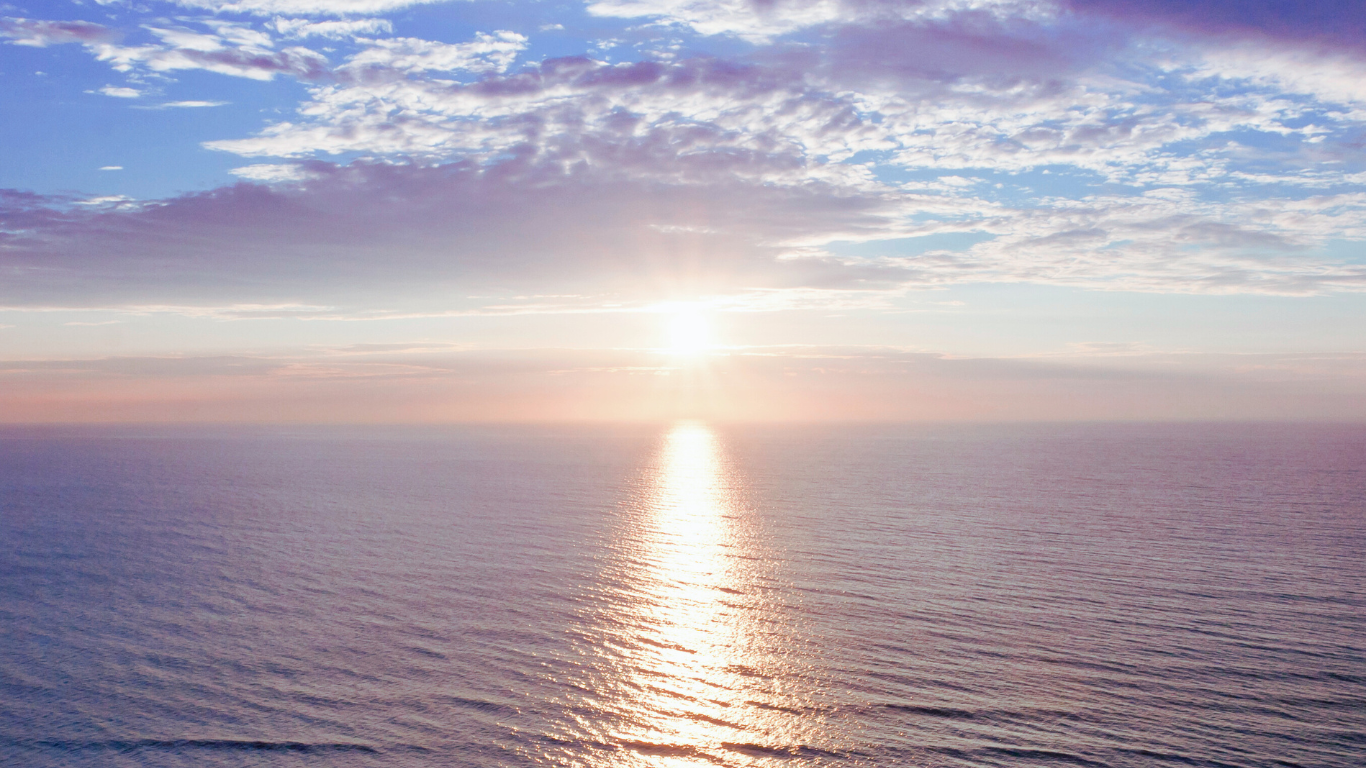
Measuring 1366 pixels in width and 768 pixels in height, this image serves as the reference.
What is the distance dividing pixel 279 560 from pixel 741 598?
34.0 metres

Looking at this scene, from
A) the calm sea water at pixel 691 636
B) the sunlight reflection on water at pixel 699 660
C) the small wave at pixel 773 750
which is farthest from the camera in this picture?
the sunlight reflection on water at pixel 699 660

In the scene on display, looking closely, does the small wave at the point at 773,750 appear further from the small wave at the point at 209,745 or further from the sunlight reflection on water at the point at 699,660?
the small wave at the point at 209,745

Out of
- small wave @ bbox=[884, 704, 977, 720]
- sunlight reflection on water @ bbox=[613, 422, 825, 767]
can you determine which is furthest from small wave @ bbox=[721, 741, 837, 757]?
small wave @ bbox=[884, 704, 977, 720]

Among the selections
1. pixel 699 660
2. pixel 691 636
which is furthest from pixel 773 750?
pixel 691 636

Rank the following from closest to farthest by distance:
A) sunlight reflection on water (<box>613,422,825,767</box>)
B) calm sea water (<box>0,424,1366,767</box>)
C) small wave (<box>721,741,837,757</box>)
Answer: small wave (<box>721,741,837,757</box>), calm sea water (<box>0,424,1366,767</box>), sunlight reflection on water (<box>613,422,825,767</box>)

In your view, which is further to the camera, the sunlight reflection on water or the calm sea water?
the sunlight reflection on water

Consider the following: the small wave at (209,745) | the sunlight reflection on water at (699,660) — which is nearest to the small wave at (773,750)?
the sunlight reflection on water at (699,660)

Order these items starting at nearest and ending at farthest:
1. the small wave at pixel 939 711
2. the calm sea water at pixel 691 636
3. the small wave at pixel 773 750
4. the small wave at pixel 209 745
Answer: the small wave at pixel 773 750 → the small wave at pixel 209 745 → the calm sea water at pixel 691 636 → the small wave at pixel 939 711

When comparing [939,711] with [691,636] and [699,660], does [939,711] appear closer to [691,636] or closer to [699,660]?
[699,660]

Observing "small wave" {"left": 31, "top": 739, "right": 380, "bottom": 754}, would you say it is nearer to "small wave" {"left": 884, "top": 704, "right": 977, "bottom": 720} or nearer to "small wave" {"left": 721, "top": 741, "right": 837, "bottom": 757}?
"small wave" {"left": 721, "top": 741, "right": 837, "bottom": 757}

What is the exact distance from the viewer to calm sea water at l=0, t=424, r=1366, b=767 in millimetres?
27891

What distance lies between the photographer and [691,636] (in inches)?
1532

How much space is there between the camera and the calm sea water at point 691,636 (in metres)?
27.9

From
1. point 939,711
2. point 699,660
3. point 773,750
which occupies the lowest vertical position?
point 773,750
